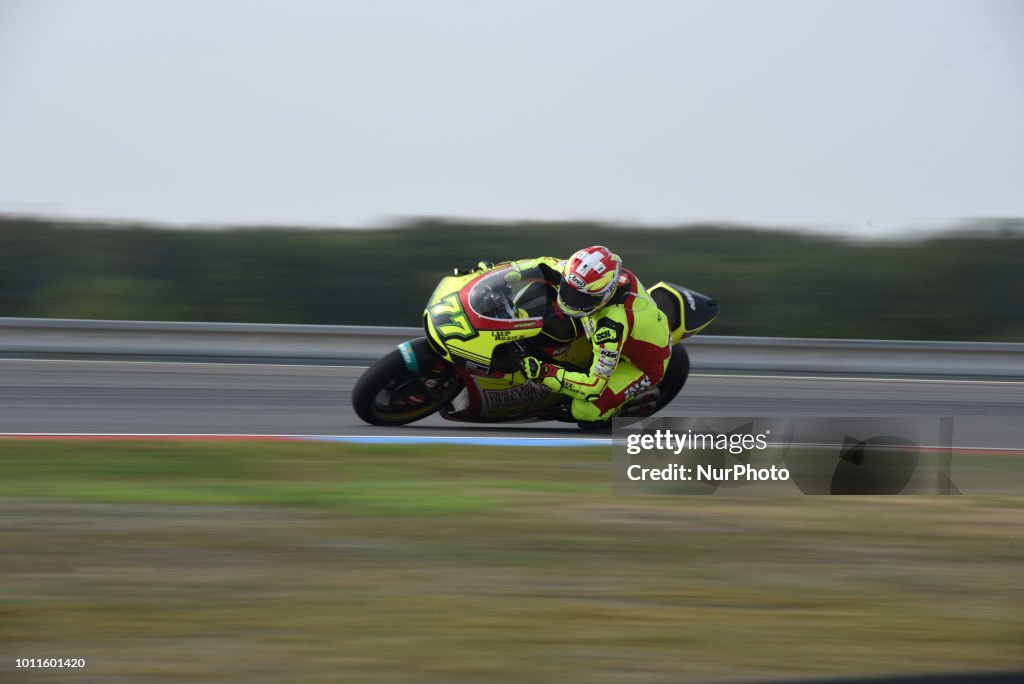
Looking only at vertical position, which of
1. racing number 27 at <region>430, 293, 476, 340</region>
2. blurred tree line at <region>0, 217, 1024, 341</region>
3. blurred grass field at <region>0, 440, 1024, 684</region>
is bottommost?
blurred grass field at <region>0, 440, 1024, 684</region>

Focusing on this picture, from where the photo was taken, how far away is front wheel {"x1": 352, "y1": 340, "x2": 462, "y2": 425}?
802cm

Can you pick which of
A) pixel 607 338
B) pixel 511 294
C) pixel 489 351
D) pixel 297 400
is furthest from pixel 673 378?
pixel 297 400

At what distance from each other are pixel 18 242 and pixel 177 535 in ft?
32.4

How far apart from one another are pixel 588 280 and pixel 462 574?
116 inches

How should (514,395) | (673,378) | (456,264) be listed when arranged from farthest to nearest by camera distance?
(456,264)
(673,378)
(514,395)

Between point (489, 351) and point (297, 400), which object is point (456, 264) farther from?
point (489, 351)

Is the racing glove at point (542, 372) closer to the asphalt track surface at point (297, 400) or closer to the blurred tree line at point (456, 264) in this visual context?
the asphalt track surface at point (297, 400)

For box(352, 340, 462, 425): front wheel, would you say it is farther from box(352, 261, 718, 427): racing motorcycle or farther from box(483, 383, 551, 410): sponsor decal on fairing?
box(483, 383, 551, 410): sponsor decal on fairing

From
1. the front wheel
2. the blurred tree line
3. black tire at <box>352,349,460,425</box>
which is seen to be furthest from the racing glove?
the blurred tree line

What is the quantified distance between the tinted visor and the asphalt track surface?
121cm

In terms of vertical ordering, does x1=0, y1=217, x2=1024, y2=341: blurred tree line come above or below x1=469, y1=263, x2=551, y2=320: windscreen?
above

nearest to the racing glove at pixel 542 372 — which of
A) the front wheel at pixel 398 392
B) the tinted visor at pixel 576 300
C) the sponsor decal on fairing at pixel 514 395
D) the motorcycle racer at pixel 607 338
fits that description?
the motorcycle racer at pixel 607 338

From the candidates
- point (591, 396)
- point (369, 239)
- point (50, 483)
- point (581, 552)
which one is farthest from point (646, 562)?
point (369, 239)

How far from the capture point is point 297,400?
984cm
